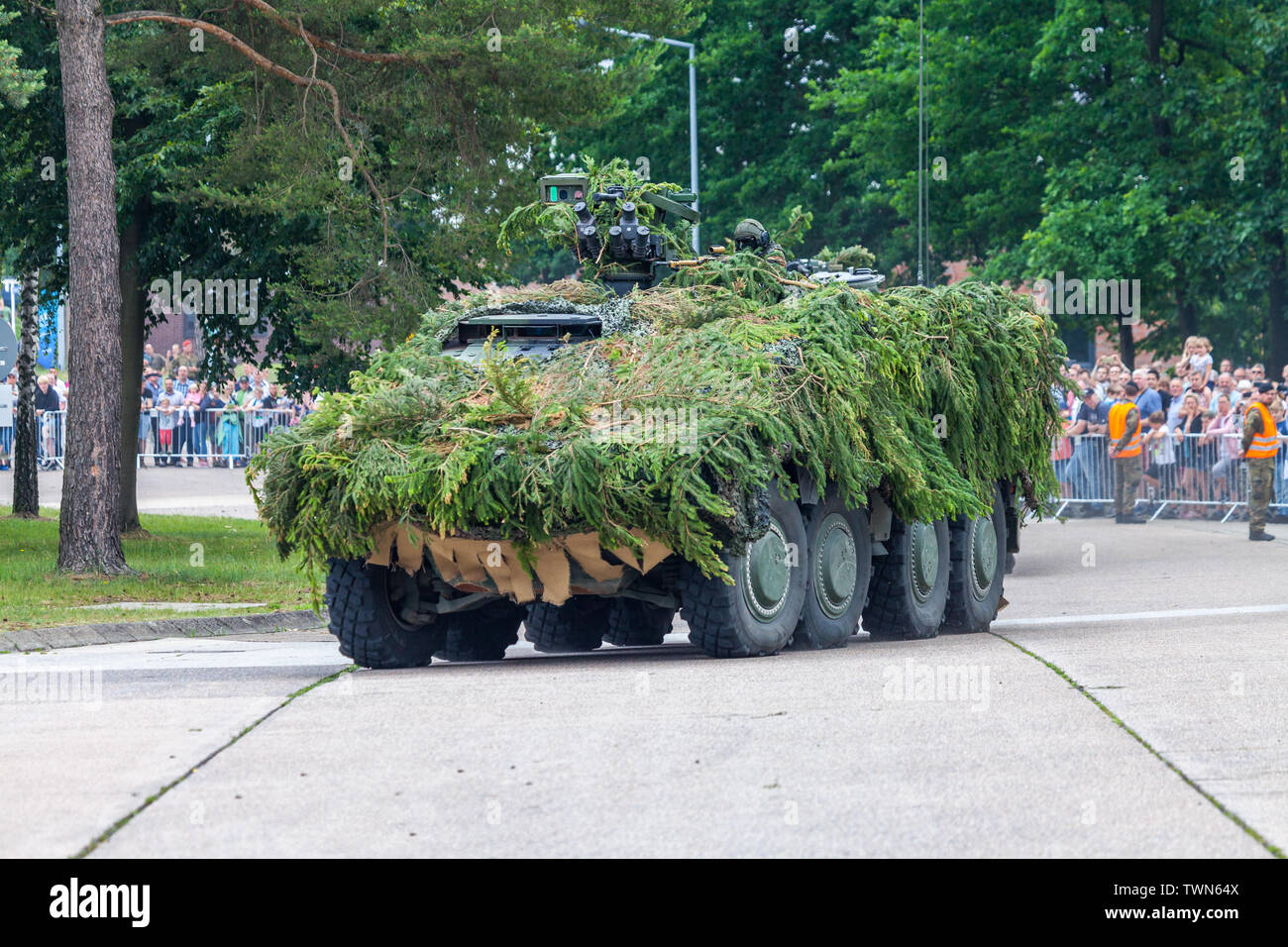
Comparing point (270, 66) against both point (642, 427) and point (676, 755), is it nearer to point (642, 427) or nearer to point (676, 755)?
point (642, 427)

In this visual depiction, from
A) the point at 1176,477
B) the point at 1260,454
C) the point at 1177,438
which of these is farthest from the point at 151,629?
the point at 1176,477

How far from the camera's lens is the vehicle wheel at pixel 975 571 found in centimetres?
1463

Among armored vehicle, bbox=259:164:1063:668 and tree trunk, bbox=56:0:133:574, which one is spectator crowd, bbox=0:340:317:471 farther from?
armored vehicle, bbox=259:164:1063:668

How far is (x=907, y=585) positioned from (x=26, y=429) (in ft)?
51.4

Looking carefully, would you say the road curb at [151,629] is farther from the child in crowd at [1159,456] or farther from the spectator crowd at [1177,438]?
the child in crowd at [1159,456]

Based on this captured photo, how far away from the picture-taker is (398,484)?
10.8 meters

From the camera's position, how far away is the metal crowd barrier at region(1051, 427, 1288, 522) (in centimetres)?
2736

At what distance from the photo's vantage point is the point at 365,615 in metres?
11.7

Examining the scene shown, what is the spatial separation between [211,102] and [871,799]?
16.7 m

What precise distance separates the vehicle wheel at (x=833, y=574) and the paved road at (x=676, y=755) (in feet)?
0.92

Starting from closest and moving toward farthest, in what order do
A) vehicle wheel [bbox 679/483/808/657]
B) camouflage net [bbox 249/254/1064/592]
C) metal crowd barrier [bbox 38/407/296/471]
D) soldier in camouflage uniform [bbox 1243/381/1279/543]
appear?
1. camouflage net [bbox 249/254/1064/592]
2. vehicle wheel [bbox 679/483/808/657]
3. soldier in camouflage uniform [bbox 1243/381/1279/543]
4. metal crowd barrier [bbox 38/407/296/471]

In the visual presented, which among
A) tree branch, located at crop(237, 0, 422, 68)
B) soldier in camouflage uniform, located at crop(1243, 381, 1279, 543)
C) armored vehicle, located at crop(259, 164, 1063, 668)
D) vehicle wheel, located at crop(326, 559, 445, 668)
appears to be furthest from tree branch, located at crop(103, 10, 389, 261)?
soldier in camouflage uniform, located at crop(1243, 381, 1279, 543)

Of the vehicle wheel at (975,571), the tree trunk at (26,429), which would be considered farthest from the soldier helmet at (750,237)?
the tree trunk at (26,429)

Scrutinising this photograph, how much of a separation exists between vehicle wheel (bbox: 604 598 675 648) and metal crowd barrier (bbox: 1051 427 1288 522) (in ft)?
46.4
